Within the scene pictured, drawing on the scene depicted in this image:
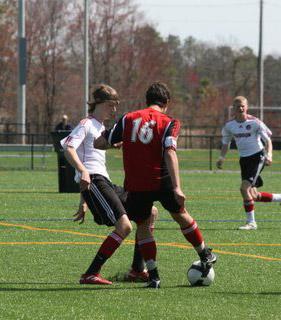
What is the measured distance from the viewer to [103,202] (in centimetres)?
1023

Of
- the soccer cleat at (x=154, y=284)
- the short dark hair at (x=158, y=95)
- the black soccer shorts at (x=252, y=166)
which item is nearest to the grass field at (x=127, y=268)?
the soccer cleat at (x=154, y=284)

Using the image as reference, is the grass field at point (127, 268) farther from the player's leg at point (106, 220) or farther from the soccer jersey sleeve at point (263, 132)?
the soccer jersey sleeve at point (263, 132)

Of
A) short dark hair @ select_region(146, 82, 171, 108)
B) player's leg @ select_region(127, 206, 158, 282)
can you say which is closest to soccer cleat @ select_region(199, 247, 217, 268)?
player's leg @ select_region(127, 206, 158, 282)

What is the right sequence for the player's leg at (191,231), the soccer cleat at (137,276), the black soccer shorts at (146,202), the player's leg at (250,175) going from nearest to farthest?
the black soccer shorts at (146,202)
the player's leg at (191,231)
the soccer cleat at (137,276)
the player's leg at (250,175)

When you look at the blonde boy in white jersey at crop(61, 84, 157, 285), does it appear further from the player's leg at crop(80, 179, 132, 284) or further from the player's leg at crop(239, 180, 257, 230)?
the player's leg at crop(239, 180, 257, 230)

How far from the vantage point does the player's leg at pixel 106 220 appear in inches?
394

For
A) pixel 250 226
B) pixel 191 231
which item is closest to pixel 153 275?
pixel 191 231

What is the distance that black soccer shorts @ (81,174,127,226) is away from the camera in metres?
10.2

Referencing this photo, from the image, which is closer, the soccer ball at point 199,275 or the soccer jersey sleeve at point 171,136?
the soccer jersey sleeve at point 171,136

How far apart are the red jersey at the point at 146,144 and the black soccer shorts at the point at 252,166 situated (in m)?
6.82

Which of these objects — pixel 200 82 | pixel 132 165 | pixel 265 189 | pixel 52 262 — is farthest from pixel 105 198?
pixel 200 82

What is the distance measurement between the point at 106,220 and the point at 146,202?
0.50m

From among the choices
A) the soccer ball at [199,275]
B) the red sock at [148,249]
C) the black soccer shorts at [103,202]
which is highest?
the black soccer shorts at [103,202]

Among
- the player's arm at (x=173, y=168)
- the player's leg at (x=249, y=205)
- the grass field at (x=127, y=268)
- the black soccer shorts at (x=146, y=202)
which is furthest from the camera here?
the player's leg at (x=249, y=205)
